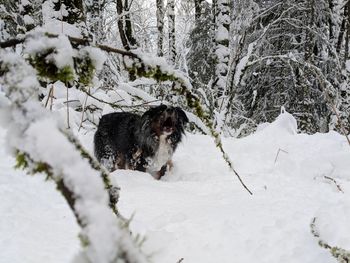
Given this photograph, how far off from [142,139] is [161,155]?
416mm

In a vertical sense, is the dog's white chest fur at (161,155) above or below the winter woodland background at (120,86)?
below

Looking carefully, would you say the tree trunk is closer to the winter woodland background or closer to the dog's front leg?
the winter woodland background

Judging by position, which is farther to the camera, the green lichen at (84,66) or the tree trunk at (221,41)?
the tree trunk at (221,41)

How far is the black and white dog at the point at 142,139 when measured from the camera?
20.8 feet

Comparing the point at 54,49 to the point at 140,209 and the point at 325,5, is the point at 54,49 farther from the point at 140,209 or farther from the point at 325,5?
the point at 325,5

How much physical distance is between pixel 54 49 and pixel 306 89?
12.3m

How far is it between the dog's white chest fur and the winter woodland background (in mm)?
723

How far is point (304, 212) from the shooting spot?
3283mm

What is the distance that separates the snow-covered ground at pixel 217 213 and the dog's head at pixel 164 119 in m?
0.90

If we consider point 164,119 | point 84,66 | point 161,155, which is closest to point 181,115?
point 164,119

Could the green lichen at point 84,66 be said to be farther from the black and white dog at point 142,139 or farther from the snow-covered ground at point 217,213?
the black and white dog at point 142,139

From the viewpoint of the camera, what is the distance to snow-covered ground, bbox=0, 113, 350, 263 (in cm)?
269

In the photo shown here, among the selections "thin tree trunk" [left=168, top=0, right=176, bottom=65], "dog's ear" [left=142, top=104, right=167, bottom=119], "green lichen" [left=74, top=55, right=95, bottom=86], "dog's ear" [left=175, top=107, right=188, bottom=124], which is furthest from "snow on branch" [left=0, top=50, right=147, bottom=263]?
"thin tree trunk" [left=168, top=0, right=176, bottom=65]

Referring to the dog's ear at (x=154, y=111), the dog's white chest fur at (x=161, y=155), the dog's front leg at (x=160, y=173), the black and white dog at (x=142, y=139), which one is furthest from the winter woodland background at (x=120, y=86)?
the dog's front leg at (x=160, y=173)
